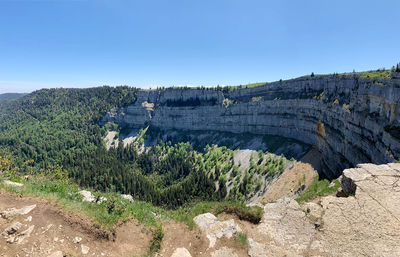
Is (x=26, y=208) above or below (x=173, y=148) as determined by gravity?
above

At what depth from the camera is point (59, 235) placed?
34.1ft

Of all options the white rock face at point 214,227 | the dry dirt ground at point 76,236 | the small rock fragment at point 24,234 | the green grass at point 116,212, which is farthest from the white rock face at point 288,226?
the small rock fragment at point 24,234

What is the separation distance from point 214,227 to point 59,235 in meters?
9.04

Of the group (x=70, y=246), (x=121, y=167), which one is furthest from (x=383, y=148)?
(x=121, y=167)

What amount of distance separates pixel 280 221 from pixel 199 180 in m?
69.6

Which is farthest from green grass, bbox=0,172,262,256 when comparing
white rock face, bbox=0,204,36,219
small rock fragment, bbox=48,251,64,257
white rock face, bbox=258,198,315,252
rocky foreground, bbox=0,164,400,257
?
small rock fragment, bbox=48,251,64,257

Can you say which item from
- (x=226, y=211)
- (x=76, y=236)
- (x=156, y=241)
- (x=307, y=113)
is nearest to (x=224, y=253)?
(x=156, y=241)

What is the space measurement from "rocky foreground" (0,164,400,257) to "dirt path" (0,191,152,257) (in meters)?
0.03

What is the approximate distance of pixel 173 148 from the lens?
134375 mm

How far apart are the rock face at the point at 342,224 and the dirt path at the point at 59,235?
24.1 ft

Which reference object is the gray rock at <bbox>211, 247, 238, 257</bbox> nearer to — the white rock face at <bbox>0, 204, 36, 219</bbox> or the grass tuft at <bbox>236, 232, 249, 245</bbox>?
the grass tuft at <bbox>236, 232, 249, 245</bbox>

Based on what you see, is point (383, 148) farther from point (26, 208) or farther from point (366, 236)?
point (26, 208)

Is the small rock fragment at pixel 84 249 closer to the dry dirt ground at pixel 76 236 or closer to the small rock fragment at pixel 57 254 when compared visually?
the dry dirt ground at pixel 76 236

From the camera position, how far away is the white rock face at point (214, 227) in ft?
40.7
